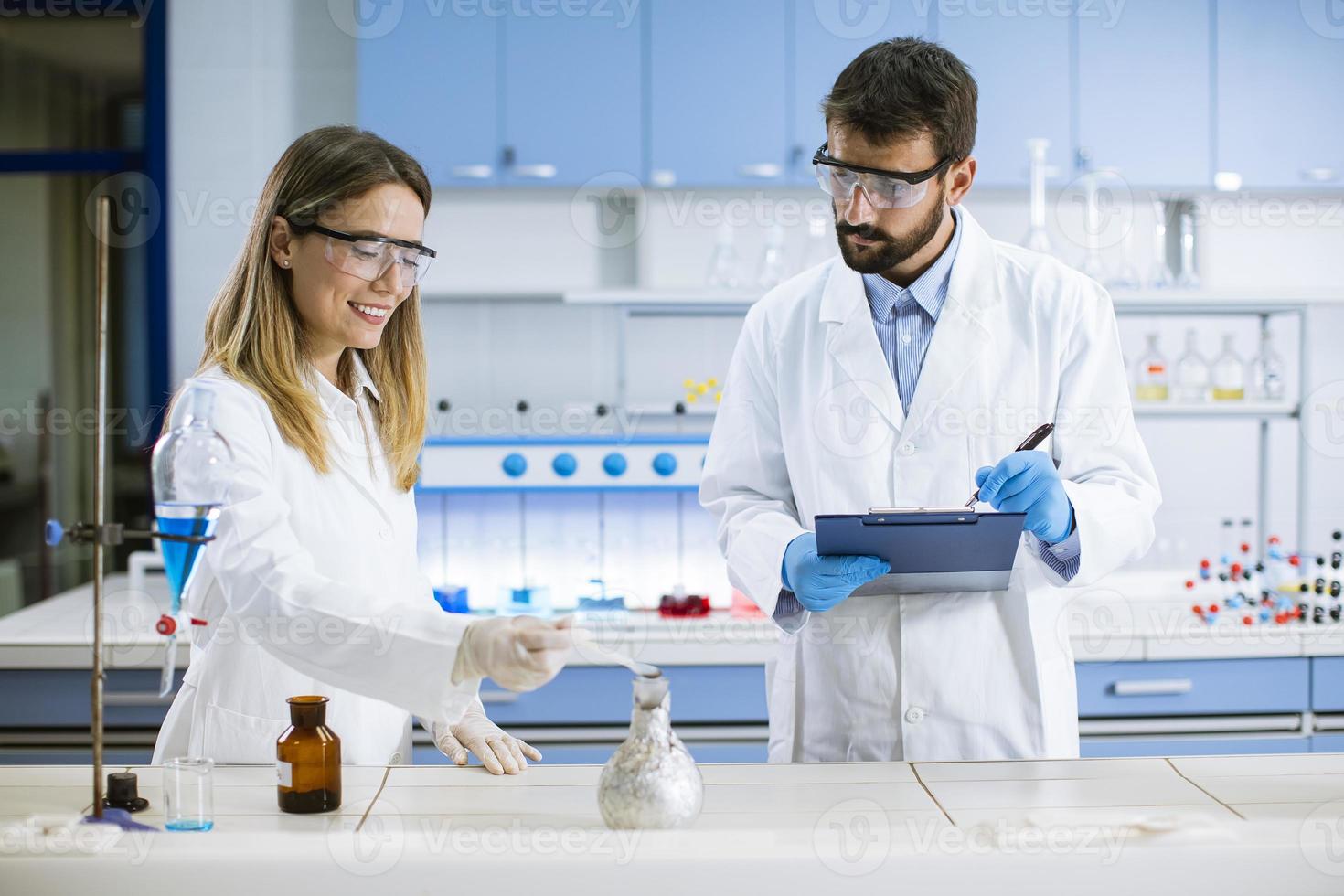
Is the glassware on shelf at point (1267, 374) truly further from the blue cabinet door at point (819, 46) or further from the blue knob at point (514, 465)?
the blue knob at point (514, 465)

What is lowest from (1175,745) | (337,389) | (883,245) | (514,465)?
(1175,745)

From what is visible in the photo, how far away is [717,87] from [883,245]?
1.43 meters

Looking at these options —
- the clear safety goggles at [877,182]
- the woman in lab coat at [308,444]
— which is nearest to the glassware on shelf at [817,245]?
the clear safety goggles at [877,182]

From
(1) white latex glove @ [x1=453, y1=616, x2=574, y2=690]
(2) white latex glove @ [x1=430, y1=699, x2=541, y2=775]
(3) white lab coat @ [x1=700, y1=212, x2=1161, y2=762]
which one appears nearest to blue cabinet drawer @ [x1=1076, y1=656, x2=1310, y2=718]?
(3) white lab coat @ [x1=700, y1=212, x2=1161, y2=762]

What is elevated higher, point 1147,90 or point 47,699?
point 1147,90

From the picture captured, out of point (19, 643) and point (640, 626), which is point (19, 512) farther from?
point (640, 626)

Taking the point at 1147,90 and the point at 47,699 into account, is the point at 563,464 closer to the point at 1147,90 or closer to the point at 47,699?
the point at 47,699

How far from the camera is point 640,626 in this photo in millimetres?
2840

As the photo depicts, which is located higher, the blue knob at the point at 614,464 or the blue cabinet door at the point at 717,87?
the blue cabinet door at the point at 717,87

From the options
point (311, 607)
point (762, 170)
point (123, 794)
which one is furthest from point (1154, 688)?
point (123, 794)

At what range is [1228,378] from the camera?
3277 mm

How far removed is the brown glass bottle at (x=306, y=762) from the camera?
1253 millimetres

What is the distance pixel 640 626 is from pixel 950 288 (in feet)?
4.32

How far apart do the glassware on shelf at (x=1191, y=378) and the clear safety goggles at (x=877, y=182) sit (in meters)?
1.88
